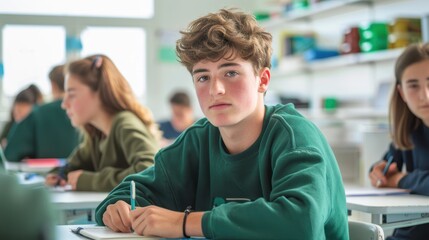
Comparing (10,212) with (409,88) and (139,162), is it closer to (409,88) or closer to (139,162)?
(139,162)

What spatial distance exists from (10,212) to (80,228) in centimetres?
104

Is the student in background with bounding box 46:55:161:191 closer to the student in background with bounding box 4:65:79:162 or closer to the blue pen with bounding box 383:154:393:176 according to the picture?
the blue pen with bounding box 383:154:393:176

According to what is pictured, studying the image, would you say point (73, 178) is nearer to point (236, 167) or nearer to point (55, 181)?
point (55, 181)

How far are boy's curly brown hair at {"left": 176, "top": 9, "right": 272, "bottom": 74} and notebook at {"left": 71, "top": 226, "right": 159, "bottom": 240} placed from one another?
0.48 meters

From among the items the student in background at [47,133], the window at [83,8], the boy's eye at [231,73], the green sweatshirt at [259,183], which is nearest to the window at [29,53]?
the window at [83,8]

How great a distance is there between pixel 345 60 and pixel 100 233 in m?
4.13

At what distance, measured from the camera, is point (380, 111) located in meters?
4.95

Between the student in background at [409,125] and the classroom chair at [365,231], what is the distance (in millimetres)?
862

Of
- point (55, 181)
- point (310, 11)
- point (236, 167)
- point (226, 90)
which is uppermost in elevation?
point (310, 11)

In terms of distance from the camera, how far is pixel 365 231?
1.68 meters

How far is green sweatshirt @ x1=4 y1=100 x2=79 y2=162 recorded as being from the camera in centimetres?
463

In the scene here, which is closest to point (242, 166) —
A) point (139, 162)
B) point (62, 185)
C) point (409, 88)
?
point (139, 162)

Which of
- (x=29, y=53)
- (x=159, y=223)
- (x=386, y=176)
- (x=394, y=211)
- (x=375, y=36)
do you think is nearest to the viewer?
(x=159, y=223)

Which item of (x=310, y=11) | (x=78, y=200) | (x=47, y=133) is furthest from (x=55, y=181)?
(x=310, y=11)
